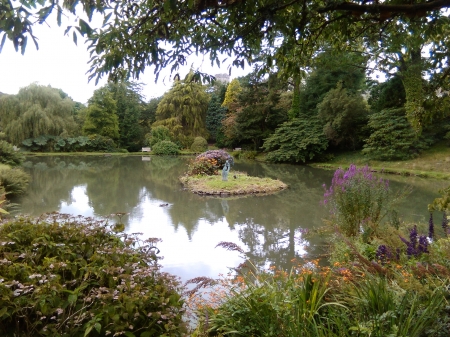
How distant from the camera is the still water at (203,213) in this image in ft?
15.3

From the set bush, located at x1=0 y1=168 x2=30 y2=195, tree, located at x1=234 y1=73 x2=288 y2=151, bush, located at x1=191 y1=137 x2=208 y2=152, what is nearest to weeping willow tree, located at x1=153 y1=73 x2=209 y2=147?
bush, located at x1=191 y1=137 x2=208 y2=152

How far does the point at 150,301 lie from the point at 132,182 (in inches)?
433

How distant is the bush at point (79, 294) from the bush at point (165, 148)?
26.2 metres

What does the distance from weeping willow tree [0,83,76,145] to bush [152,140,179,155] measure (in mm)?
7227

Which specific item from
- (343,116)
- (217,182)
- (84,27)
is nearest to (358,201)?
(84,27)

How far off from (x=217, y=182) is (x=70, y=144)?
21.2 m

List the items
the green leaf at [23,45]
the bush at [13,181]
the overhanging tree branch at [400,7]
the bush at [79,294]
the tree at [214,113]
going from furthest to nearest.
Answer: the tree at [214,113]
the bush at [13,181]
the overhanging tree branch at [400,7]
the bush at [79,294]
the green leaf at [23,45]

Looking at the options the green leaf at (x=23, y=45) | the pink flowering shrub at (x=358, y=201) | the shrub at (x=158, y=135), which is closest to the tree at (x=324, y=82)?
the shrub at (x=158, y=135)

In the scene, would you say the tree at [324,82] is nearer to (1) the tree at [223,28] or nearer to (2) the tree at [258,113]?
(2) the tree at [258,113]

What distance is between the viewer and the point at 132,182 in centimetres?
1234

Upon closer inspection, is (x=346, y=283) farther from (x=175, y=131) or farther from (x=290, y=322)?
(x=175, y=131)

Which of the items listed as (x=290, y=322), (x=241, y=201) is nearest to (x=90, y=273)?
(x=290, y=322)

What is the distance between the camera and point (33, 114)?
24766 mm

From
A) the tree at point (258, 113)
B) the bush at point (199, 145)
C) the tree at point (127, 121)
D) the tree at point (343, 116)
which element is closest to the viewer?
A: the tree at point (343, 116)
